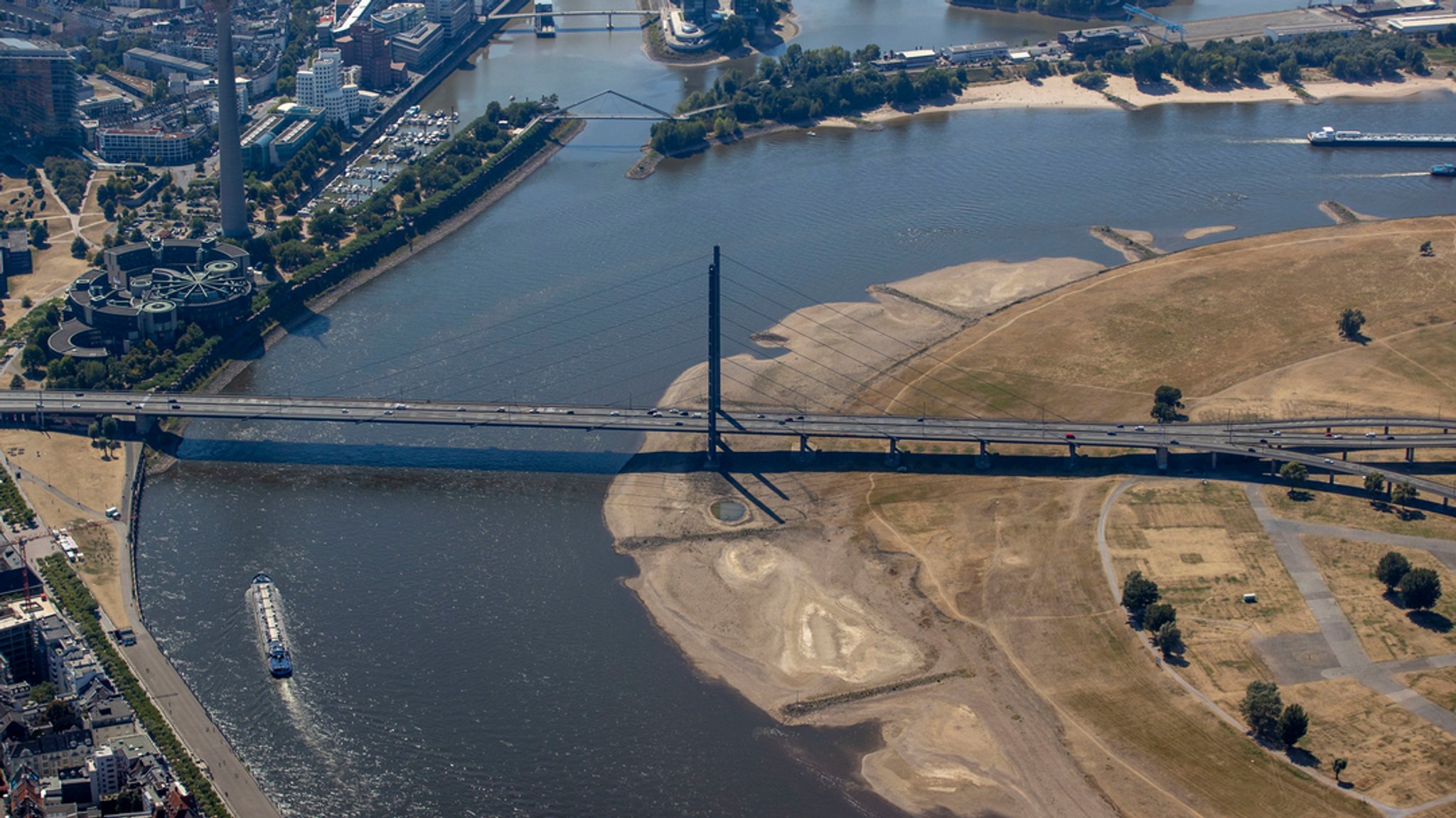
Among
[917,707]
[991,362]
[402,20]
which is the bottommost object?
[917,707]

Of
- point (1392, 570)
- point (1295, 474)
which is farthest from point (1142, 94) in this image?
point (1392, 570)

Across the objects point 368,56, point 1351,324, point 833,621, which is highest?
point 368,56

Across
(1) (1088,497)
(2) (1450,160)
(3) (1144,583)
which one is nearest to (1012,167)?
(2) (1450,160)

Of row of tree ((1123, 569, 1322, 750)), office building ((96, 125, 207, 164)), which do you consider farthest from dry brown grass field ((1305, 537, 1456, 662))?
office building ((96, 125, 207, 164))

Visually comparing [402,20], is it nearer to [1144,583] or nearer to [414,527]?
[414,527]

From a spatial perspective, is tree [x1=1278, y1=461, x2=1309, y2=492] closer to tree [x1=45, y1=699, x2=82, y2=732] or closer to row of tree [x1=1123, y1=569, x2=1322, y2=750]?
row of tree [x1=1123, y1=569, x2=1322, y2=750]

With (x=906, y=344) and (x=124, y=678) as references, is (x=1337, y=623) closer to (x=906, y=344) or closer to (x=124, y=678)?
(x=906, y=344)
